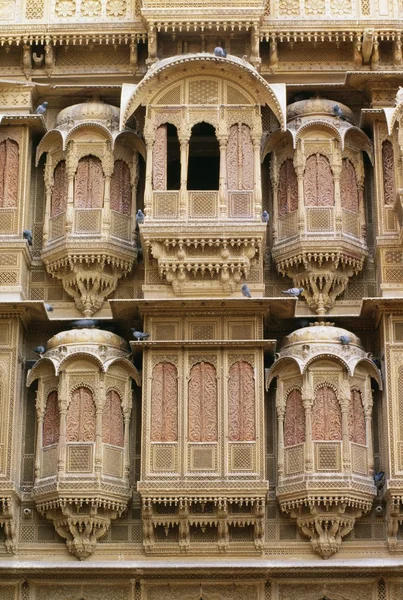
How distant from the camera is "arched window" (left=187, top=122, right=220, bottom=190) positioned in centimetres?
2183

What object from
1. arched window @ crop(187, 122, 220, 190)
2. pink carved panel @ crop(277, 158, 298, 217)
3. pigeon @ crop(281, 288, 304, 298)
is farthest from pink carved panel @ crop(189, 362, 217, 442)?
arched window @ crop(187, 122, 220, 190)

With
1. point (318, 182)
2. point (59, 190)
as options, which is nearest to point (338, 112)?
point (318, 182)

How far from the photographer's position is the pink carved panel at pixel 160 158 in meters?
20.9

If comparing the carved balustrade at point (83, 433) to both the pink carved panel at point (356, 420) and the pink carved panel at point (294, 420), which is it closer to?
the pink carved panel at point (294, 420)

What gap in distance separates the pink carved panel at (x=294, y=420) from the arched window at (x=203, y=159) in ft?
12.2

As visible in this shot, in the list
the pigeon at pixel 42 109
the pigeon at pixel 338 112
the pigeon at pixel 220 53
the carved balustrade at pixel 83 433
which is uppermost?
the pigeon at pixel 220 53

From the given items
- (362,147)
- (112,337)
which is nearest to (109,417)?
(112,337)

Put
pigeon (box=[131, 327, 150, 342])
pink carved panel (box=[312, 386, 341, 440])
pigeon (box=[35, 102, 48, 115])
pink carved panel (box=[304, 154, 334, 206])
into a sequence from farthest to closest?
pigeon (box=[35, 102, 48, 115]) < pink carved panel (box=[304, 154, 334, 206]) < pigeon (box=[131, 327, 150, 342]) < pink carved panel (box=[312, 386, 341, 440])

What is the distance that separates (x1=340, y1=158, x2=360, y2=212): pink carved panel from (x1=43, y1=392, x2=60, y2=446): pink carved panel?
4.76m

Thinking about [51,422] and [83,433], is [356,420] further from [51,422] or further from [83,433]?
[51,422]

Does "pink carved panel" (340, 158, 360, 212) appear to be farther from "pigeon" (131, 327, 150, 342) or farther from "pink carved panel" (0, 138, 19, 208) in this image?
"pink carved panel" (0, 138, 19, 208)

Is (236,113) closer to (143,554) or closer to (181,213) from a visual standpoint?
(181,213)

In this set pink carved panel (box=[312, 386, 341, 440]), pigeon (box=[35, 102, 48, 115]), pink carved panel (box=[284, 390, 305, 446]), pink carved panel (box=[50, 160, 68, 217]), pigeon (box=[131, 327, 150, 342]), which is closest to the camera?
pink carved panel (box=[312, 386, 341, 440])

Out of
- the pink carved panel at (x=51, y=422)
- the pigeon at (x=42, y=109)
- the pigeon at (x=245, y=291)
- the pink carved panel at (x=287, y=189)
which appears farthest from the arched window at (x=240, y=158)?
the pink carved panel at (x=51, y=422)
